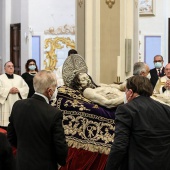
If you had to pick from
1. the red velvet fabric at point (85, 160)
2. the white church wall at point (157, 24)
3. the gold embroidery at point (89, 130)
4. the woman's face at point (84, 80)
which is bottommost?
the red velvet fabric at point (85, 160)

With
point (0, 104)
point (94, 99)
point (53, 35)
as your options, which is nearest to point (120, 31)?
point (0, 104)

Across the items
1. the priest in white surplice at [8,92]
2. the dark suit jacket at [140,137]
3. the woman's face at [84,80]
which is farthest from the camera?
the priest in white surplice at [8,92]

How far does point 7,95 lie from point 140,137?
561 cm

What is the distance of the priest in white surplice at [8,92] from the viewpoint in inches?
357

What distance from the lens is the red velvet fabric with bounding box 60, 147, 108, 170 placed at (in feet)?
21.1

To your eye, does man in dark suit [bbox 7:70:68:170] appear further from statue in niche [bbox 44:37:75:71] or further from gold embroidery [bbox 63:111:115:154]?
statue in niche [bbox 44:37:75:71]

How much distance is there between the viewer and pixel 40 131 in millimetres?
4020

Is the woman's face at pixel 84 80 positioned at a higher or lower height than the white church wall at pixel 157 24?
lower

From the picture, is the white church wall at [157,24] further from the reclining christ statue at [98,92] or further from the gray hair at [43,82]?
the gray hair at [43,82]

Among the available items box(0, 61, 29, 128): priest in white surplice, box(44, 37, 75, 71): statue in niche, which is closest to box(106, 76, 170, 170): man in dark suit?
box(0, 61, 29, 128): priest in white surplice

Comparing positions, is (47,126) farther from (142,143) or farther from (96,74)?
(96,74)

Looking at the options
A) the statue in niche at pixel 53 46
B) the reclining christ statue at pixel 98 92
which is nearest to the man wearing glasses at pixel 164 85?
the reclining christ statue at pixel 98 92

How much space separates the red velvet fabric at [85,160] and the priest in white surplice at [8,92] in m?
2.84

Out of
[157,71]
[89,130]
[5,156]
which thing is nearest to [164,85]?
[89,130]
